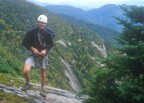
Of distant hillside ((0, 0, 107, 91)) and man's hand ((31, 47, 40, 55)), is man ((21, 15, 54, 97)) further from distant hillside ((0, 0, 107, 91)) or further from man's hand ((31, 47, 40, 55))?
distant hillside ((0, 0, 107, 91))

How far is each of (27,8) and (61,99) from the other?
42884 mm

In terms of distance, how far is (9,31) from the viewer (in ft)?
135

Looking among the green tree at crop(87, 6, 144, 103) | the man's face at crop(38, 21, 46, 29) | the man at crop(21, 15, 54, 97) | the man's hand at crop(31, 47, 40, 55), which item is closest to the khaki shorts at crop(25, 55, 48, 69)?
the man at crop(21, 15, 54, 97)

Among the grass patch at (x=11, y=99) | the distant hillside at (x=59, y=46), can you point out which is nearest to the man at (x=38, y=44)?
the grass patch at (x=11, y=99)

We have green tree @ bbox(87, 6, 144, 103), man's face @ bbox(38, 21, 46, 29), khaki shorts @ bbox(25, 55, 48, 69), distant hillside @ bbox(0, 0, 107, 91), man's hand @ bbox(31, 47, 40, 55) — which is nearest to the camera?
green tree @ bbox(87, 6, 144, 103)

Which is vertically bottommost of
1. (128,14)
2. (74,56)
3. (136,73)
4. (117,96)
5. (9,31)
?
(74,56)

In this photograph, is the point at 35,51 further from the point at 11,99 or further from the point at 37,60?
the point at 11,99

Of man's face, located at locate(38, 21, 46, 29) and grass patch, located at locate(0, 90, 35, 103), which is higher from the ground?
man's face, located at locate(38, 21, 46, 29)

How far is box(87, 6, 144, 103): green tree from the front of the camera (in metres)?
10.9

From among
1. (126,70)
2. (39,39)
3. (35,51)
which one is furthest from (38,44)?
(126,70)

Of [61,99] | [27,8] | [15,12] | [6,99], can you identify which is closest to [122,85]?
[6,99]

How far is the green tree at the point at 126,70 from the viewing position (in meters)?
10.9

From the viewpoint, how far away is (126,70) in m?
11.7

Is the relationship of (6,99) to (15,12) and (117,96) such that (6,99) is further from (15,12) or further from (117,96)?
(15,12)
